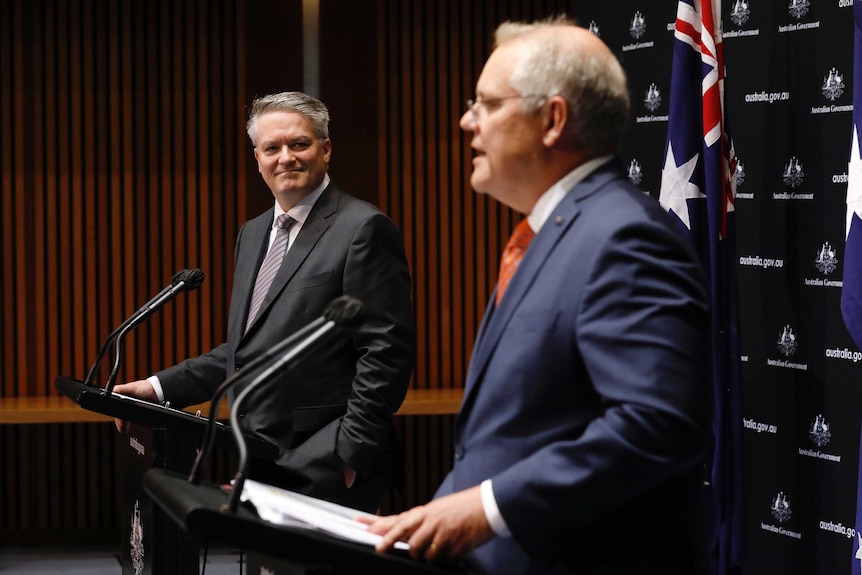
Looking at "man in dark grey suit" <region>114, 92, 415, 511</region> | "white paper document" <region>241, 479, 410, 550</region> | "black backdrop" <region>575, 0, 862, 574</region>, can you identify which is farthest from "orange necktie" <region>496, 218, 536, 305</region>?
"black backdrop" <region>575, 0, 862, 574</region>

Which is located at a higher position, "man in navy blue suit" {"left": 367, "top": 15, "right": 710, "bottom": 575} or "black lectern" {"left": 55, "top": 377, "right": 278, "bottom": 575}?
"man in navy blue suit" {"left": 367, "top": 15, "right": 710, "bottom": 575}

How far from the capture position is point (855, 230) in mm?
3484

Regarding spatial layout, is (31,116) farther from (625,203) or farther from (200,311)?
(625,203)

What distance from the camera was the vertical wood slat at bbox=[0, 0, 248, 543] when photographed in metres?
6.25

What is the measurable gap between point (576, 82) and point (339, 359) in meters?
1.70

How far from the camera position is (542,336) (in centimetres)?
169

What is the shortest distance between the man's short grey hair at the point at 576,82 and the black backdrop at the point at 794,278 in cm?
257

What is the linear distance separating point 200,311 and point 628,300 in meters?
5.08

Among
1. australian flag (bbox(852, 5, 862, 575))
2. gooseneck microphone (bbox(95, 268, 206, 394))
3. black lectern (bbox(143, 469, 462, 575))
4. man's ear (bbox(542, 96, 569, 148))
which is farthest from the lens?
australian flag (bbox(852, 5, 862, 575))

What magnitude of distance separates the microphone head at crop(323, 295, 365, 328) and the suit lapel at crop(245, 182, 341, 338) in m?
1.52

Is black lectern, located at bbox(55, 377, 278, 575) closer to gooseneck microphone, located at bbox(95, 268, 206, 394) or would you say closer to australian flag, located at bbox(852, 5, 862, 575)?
gooseneck microphone, located at bbox(95, 268, 206, 394)

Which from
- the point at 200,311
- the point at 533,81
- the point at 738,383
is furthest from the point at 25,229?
the point at 533,81

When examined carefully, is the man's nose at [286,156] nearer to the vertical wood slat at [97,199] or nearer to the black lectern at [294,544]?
the black lectern at [294,544]

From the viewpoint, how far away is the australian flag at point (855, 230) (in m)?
3.46
